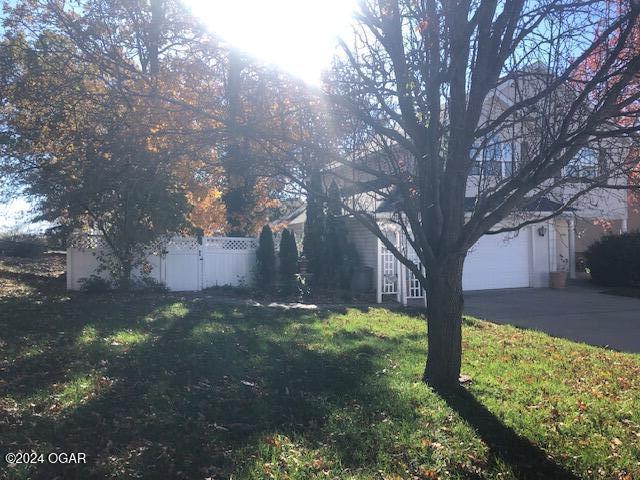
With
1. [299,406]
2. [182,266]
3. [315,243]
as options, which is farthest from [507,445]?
[315,243]

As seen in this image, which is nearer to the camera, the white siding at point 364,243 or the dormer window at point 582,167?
the dormer window at point 582,167

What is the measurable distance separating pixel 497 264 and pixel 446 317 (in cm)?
1284

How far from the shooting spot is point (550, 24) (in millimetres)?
5141

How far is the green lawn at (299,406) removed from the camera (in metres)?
3.94

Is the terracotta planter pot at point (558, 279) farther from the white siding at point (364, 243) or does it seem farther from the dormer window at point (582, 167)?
the dormer window at point (582, 167)

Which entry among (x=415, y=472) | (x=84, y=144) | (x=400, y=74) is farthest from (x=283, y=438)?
(x=84, y=144)

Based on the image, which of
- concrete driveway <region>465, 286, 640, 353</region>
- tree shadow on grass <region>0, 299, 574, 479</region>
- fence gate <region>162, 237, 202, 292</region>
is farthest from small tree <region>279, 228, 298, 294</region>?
tree shadow on grass <region>0, 299, 574, 479</region>

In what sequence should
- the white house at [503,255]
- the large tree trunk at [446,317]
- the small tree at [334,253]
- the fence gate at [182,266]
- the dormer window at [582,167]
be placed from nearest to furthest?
1. the large tree trunk at [446,317]
2. the dormer window at [582,167]
3. the white house at [503,255]
4. the fence gate at [182,266]
5. the small tree at [334,253]

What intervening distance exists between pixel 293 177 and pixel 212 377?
7.95 ft

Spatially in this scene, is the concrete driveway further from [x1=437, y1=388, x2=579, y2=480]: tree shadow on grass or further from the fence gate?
the fence gate

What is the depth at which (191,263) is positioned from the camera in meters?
15.7

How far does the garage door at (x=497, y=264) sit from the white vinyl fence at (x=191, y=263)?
23.0ft

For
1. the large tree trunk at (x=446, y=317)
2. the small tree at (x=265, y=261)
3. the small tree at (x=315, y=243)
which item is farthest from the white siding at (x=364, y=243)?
the large tree trunk at (x=446, y=317)

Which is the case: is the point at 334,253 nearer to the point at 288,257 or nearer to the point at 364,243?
the point at 364,243
